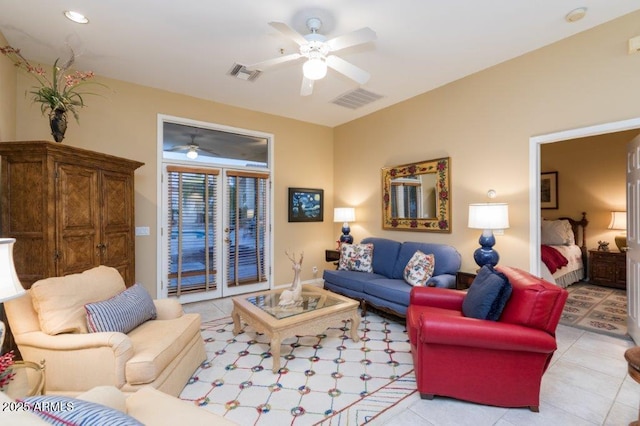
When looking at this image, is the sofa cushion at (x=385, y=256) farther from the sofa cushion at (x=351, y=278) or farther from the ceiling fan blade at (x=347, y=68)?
the ceiling fan blade at (x=347, y=68)

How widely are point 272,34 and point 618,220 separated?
6.13 meters

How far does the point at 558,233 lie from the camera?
208 inches

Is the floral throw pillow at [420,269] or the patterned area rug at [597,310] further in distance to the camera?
the floral throw pillow at [420,269]

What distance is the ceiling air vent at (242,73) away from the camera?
3477mm

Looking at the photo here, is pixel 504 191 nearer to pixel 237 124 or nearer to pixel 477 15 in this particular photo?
pixel 477 15

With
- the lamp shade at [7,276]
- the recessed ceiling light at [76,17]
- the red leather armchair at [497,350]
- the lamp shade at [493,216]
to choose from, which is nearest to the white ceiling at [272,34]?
the recessed ceiling light at [76,17]

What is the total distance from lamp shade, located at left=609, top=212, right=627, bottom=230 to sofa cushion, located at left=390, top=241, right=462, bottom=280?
11.4 feet

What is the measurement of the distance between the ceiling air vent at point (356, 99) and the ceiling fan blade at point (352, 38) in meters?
1.81

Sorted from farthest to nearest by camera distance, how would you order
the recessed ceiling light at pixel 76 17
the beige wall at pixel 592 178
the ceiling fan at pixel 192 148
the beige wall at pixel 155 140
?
the beige wall at pixel 592 178 < the ceiling fan at pixel 192 148 < the beige wall at pixel 155 140 < the recessed ceiling light at pixel 76 17

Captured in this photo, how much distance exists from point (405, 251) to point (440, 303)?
4.75 ft

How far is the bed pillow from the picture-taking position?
526 cm

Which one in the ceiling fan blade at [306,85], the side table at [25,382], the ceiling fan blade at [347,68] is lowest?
the side table at [25,382]

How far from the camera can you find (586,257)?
5375 mm

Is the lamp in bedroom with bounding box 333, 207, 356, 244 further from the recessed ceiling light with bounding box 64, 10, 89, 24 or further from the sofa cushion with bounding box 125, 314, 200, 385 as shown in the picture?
the recessed ceiling light with bounding box 64, 10, 89, 24
